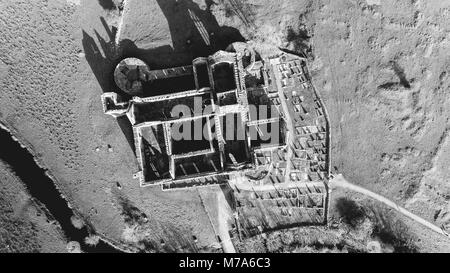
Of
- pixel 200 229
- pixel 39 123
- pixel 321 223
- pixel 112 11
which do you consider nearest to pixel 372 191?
pixel 321 223

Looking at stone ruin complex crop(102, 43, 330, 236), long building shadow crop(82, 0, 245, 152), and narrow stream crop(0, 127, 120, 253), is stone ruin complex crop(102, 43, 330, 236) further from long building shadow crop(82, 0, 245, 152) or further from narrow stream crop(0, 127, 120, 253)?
narrow stream crop(0, 127, 120, 253)

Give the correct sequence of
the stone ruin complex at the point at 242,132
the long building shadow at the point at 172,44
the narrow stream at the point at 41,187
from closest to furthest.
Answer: the stone ruin complex at the point at 242,132
the long building shadow at the point at 172,44
the narrow stream at the point at 41,187

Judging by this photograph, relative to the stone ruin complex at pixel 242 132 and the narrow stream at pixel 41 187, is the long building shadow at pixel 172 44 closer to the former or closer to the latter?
the stone ruin complex at pixel 242 132

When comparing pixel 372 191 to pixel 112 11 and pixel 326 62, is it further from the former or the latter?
pixel 112 11

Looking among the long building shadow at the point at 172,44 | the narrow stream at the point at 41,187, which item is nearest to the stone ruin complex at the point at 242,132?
the long building shadow at the point at 172,44

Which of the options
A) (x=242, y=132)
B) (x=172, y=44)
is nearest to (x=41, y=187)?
(x=172, y=44)

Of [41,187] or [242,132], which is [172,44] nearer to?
[242,132]

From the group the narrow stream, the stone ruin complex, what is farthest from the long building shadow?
the narrow stream

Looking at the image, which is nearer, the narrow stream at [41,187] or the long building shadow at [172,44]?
the long building shadow at [172,44]
